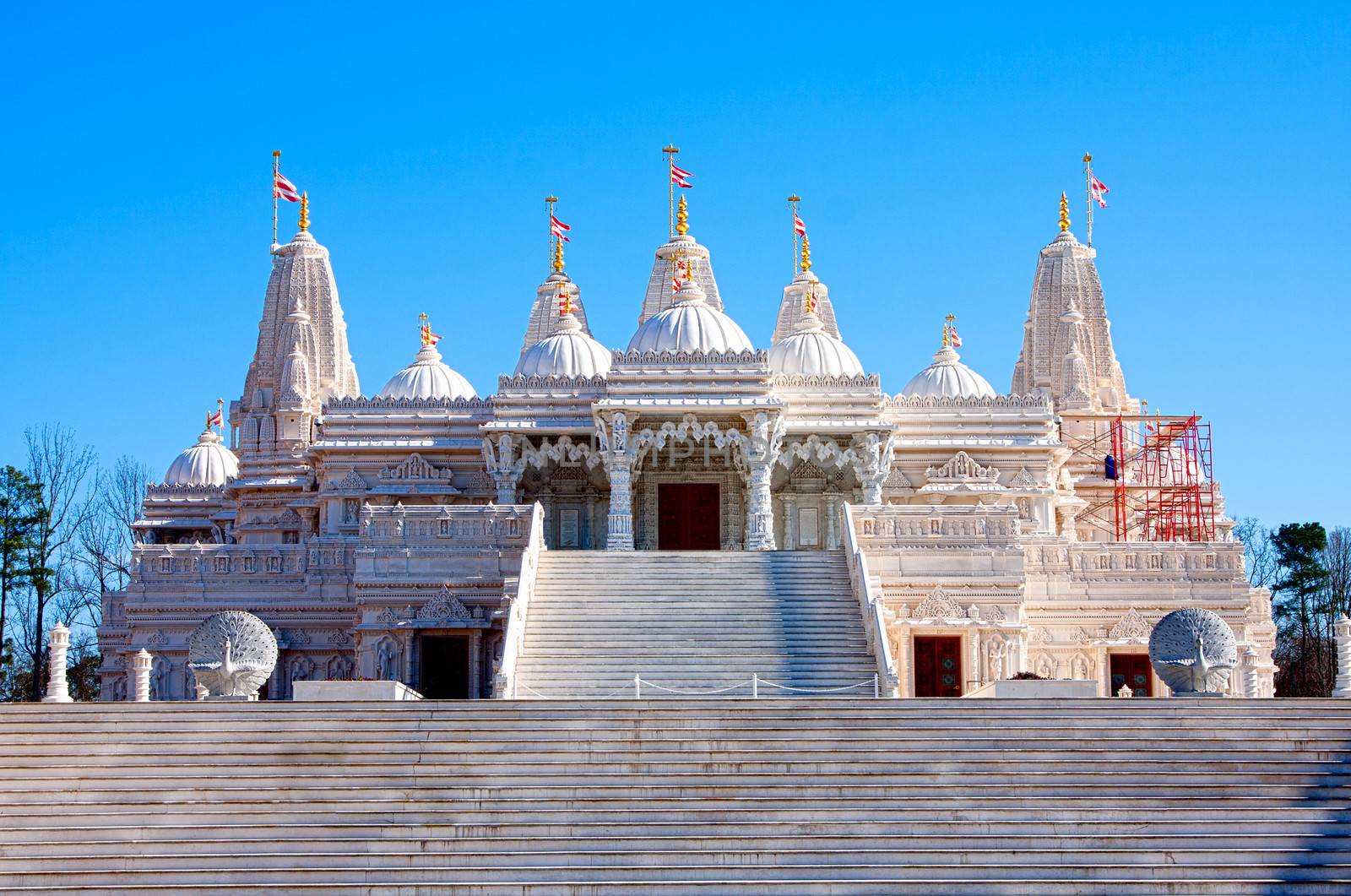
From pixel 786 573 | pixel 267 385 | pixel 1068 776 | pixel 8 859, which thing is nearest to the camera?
pixel 8 859

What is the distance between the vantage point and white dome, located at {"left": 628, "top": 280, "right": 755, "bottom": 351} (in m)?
43.6

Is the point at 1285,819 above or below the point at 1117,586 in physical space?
below

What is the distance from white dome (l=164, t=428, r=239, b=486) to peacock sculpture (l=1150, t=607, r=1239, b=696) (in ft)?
128

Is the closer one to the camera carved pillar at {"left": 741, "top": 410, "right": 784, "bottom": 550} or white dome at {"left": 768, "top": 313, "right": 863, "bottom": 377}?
carved pillar at {"left": 741, "top": 410, "right": 784, "bottom": 550}

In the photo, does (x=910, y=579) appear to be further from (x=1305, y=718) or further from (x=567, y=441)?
(x=1305, y=718)

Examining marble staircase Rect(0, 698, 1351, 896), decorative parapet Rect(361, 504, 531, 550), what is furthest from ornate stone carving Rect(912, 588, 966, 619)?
marble staircase Rect(0, 698, 1351, 896)

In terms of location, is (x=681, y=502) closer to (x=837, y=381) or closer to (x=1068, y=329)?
(x=837, y=381)

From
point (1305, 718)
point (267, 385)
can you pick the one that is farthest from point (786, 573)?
point (267, 385)

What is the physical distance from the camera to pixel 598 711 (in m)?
24.8

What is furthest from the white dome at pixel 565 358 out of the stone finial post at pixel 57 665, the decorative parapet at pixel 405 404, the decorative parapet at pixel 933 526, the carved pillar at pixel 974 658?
the stone finial post at pixel 57 665

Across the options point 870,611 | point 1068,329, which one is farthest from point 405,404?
point 1068,329

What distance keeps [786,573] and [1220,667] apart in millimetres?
11223

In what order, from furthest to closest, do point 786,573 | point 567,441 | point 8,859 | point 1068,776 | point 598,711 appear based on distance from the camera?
point 567,441 → point 786,573 → point 598,711 → point 1068,776 → point 8,859

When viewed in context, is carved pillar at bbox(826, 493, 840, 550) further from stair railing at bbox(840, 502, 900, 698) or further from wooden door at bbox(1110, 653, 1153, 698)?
wooden door at bbox(1110, 653, 1153, 698)
